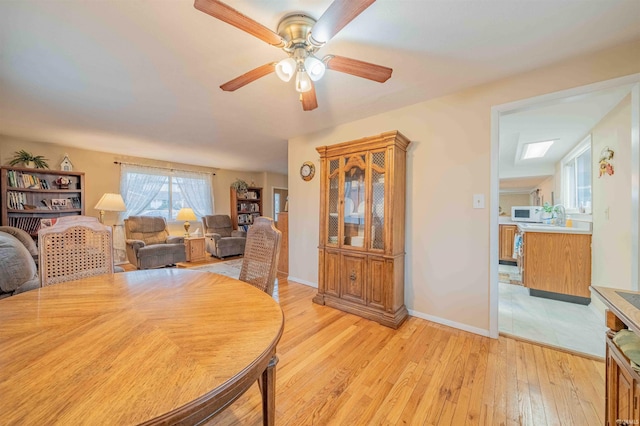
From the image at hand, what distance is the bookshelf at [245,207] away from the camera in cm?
638

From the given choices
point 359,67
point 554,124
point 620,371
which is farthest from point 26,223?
point 554,124

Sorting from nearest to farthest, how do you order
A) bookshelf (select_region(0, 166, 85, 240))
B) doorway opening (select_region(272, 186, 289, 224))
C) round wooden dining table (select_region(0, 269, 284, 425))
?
round wooden dining table (select_region(0, 269, 284, 425))
bookshelf (select_region(0, 166, 85, 240))
doorway opening (select_region(272, 186, 289, 224))

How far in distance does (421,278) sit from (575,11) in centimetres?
215

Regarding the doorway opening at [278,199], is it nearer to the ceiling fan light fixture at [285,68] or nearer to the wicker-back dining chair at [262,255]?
the wicker-back dining chair at [262,255]

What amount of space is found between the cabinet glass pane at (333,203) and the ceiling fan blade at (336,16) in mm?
1536

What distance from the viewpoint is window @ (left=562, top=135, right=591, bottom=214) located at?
3193 millimetres

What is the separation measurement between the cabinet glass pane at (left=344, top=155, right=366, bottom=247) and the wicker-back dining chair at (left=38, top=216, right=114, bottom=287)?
2044 millimetres

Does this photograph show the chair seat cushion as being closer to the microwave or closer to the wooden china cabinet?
the wooden china cabinet

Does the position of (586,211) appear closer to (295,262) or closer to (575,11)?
(575,11)

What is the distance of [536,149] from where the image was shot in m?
3.97

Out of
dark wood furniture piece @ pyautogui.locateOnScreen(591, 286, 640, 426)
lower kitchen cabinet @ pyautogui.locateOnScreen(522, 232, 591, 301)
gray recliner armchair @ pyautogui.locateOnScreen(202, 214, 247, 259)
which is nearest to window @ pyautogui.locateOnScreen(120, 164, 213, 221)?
gray recliner armchair @ pyautogui.locateOnScreen(202, 214, 247, 259)

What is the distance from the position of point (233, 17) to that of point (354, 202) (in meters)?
Answer: 1.92

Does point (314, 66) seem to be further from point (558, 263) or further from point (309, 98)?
point (558, 263)

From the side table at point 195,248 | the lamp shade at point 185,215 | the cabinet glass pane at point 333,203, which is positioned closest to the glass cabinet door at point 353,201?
the cabinet glass pane at point 333,203
